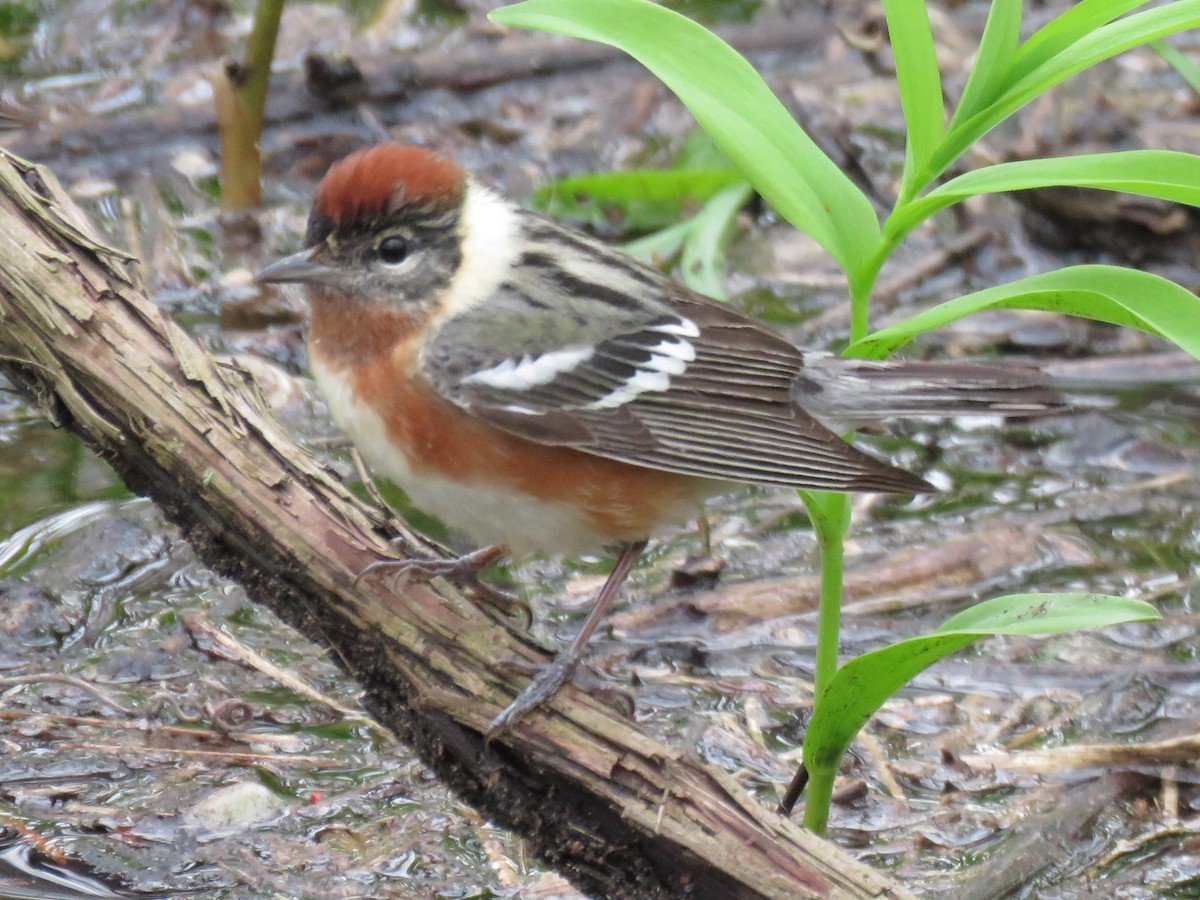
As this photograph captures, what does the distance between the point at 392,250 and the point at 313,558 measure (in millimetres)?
874

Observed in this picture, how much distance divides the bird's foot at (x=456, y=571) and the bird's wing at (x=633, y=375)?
12.0 inches

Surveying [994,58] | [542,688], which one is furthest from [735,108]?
[542,688]

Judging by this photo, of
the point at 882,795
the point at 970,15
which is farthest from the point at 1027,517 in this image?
the point at 970,15

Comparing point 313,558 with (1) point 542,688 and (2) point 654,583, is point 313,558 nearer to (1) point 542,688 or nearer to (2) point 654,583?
(1) point 542,688

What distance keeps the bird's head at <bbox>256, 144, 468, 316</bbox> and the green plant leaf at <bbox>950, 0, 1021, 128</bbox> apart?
4.19ft

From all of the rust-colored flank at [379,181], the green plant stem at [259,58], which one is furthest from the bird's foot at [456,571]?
the green plant stem at [259,58]

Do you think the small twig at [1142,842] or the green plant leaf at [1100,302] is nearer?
the green plant leaf at [1100,302]

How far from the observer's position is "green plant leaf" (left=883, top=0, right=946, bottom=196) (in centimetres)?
306

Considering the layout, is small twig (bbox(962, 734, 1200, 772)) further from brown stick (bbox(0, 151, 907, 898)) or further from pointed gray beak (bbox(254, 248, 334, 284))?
pointed gray beak (bbox(254, 248, 334, 284))

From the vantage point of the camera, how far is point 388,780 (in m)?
3.88

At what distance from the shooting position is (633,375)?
12.3 ft

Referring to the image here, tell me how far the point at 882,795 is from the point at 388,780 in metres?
1.25

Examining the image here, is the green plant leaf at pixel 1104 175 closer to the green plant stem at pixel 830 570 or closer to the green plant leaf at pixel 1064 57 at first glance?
the green plant leaf at pixel 1064 57

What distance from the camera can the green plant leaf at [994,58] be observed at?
9.87 ft
